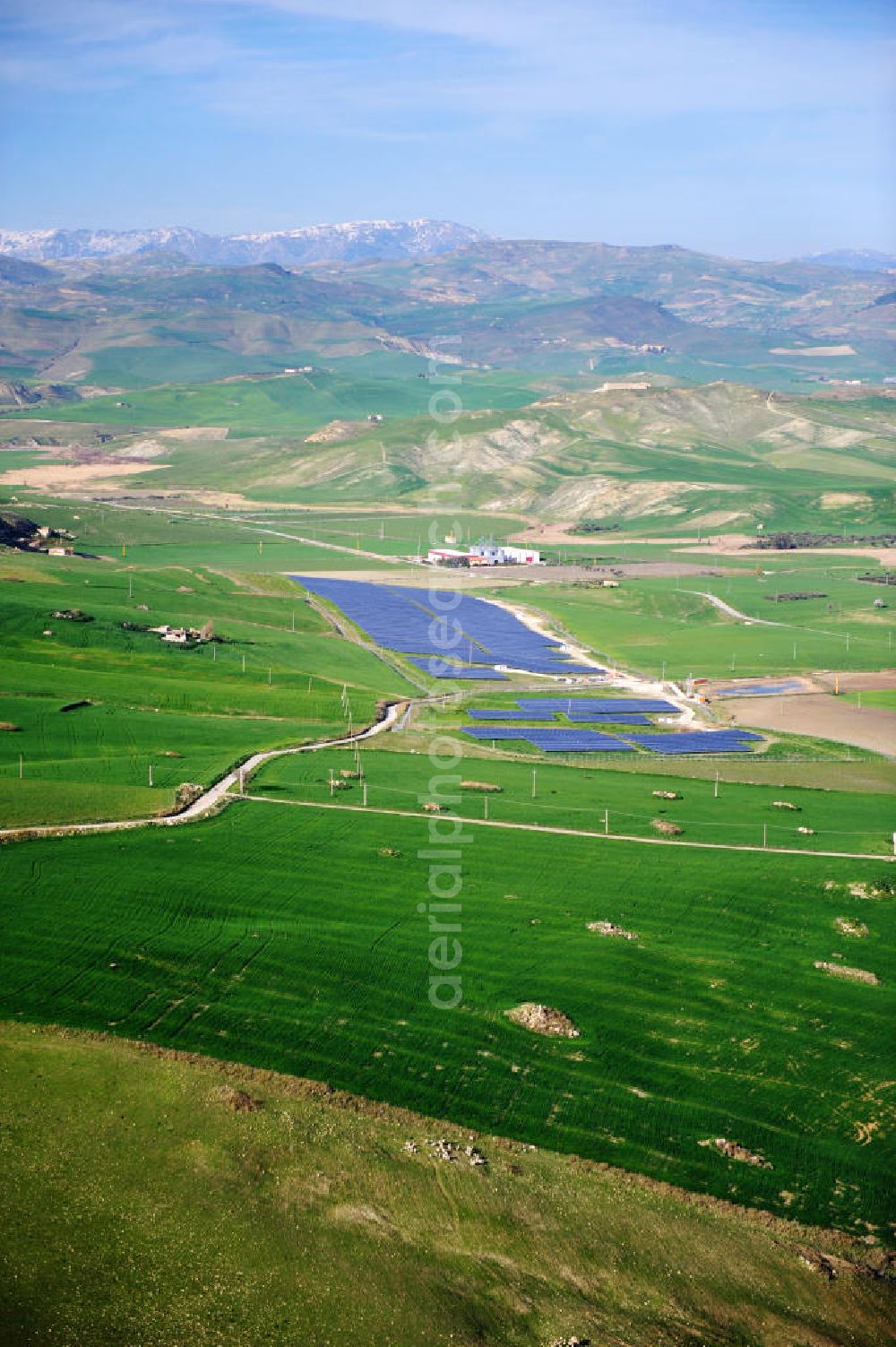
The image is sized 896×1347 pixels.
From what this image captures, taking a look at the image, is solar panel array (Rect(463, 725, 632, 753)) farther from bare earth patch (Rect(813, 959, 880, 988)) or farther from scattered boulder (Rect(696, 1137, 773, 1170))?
scattered boulder (Rect(696, 1137, 773, 1170))

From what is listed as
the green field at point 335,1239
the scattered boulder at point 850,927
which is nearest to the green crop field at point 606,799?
the scattered boulder at point 850,927

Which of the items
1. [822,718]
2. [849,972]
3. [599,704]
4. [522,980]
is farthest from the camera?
[599,704]

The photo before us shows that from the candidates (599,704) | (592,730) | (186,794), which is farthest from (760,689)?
(186,794)

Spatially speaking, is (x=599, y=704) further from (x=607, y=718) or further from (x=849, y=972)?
(x=849, y=972)

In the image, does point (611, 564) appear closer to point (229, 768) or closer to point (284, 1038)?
point (229, 768)

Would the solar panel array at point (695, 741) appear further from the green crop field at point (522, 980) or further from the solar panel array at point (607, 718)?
the green crop field at point (522, 980)

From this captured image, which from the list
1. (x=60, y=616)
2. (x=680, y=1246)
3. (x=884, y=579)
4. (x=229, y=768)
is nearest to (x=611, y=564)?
(x=884, y=579)

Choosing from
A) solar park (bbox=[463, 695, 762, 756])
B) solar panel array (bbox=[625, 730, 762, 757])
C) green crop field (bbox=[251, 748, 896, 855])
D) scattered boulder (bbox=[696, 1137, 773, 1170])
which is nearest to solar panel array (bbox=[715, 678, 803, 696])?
solar park (bbox=[463, 695, 762, 756])
